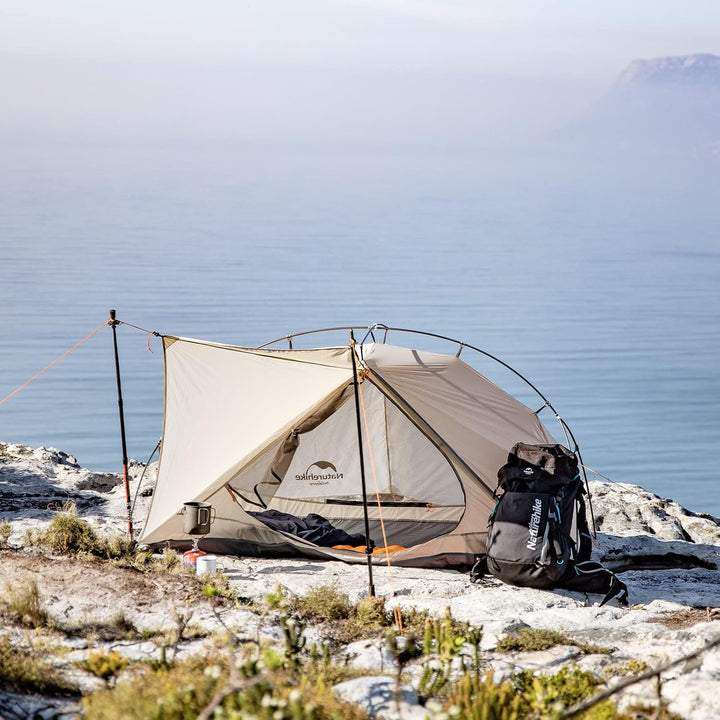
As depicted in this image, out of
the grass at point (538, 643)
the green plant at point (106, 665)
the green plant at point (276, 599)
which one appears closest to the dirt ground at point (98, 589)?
the green plant at point (276, 599)

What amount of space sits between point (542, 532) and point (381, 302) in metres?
29.0

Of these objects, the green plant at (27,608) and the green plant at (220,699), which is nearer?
the green plant at (220,699)

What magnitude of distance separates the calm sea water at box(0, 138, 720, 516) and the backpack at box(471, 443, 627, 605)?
379 inches

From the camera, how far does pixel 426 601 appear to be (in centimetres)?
693

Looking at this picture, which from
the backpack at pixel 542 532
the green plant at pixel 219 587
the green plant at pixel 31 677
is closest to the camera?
the green plant at pixel 31 677

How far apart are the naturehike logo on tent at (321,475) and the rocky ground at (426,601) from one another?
52.5 inches

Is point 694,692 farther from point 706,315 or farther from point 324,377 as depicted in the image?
point 706,315

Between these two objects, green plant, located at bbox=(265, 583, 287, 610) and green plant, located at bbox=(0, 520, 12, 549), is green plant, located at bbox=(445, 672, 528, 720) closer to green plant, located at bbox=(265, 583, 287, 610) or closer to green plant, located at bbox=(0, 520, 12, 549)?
green plant, located at bbox=(265, 583, 287, 610)

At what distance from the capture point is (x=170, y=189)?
4481 inches

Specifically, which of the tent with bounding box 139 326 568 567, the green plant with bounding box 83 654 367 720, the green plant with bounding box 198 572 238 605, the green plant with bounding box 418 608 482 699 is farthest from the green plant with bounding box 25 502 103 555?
the green plant with bounding box 83 654 367 720

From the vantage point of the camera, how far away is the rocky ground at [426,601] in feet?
15.7

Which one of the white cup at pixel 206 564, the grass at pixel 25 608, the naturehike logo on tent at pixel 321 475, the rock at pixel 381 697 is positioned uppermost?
the naturehike logo on tent at pixel 321 475

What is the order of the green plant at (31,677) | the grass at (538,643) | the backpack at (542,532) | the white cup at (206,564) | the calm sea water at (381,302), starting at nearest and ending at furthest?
the green plant at (31,677), the grass at (538,643), the backpack at (542,532), the white cup at (206,564), the calm sea water at (381,302)

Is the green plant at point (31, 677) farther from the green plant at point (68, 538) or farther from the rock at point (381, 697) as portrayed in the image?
the green plant at point (68, 538)
